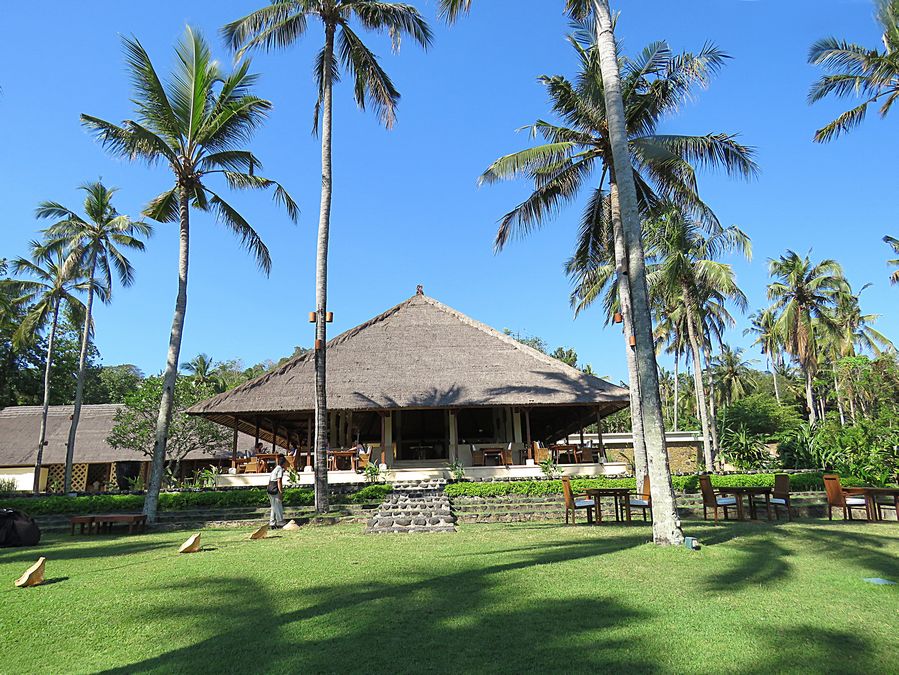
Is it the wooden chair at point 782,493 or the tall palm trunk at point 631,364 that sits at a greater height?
the tall palm trunk at point 631,364

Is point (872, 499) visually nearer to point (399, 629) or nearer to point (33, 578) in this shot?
point (399, 629)

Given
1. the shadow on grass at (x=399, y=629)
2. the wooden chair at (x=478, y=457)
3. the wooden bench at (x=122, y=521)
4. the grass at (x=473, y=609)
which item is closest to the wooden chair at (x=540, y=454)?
the wooden chair at (x=478, y=457)

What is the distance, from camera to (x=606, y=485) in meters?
13.5

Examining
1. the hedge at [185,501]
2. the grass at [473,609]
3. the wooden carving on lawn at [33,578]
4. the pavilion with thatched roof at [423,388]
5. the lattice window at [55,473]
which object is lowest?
the grass at [473,609]

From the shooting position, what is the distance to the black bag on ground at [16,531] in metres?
9.62

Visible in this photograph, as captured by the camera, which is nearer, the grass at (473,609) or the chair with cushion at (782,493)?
the grass at (473,609)

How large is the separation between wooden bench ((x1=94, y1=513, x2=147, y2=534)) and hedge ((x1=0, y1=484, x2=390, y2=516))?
126 cm

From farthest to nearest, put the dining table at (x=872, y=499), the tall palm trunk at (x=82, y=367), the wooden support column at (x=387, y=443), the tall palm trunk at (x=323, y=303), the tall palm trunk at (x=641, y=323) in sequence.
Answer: the tall palm trunk at (x=82, y=367) < the wooden support column at (x=387, y=443) < the tall palm trunk at (x=323, y=303) < the dining table at (x=872, y=499) < the tall palm trunk at (x=641, y=323)

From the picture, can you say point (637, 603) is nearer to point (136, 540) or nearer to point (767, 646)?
point (767, 646)

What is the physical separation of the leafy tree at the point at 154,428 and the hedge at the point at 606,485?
15415mm

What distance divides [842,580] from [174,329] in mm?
13153

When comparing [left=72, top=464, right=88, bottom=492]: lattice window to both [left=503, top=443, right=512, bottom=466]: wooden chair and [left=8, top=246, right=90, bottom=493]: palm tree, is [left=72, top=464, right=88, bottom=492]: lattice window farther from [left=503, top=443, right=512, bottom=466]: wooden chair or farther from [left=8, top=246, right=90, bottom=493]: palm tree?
[left=503, top=443, right=512, bottom=466]: wooden chair

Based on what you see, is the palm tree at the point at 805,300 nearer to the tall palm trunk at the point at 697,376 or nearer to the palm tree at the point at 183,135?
the tall palm trunk at the point at 697,376

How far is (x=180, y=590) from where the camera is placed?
5.58m
